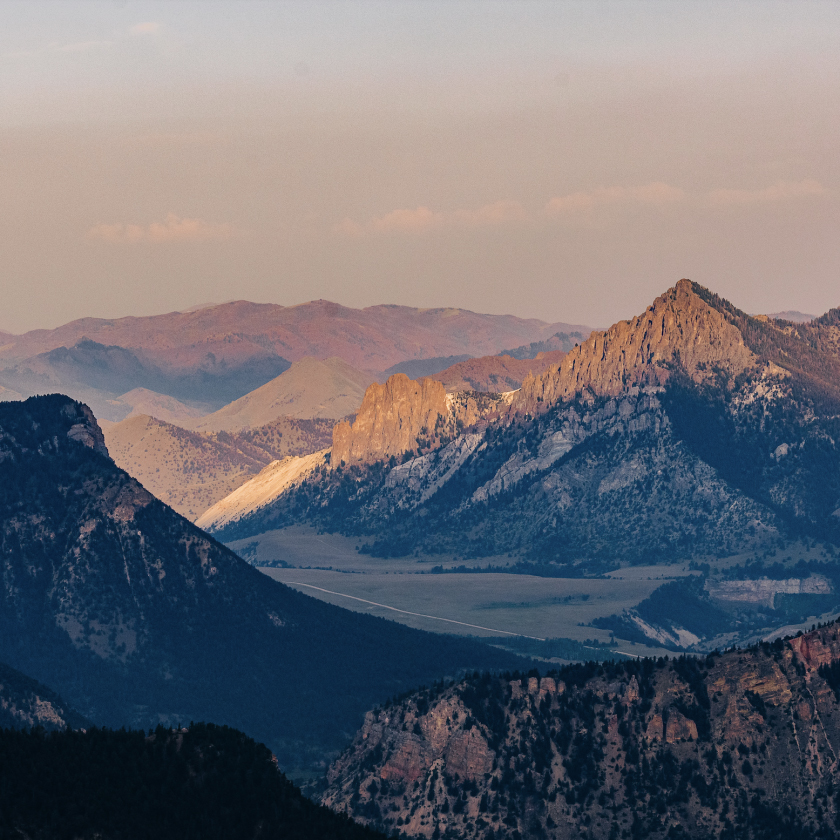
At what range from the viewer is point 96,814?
191 m

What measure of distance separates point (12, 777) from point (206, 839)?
20002mm

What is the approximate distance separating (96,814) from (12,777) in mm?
8636

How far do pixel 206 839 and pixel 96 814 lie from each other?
42.1 feet

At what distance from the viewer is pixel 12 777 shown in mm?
191625

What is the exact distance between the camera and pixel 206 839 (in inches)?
7820
